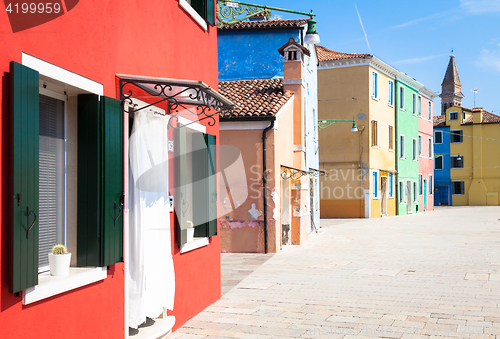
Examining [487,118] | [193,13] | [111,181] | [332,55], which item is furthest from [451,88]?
[111,181]

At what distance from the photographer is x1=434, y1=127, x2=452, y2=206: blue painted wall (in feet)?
166

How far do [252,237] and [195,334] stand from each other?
27.9 ft

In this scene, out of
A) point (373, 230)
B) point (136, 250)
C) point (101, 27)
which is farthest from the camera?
point (373, 230)

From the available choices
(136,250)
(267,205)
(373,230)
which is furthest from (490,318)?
(373,230)

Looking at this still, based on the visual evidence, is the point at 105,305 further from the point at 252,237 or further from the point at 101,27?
the point at 252,237

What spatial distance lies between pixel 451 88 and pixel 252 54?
58848 mm

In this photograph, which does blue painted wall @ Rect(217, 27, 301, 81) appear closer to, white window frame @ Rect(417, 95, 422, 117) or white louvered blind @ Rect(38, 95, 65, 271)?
white louvered blind @ Rect(38, 95, 65, 271)

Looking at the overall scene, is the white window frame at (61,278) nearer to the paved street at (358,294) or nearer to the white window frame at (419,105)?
the paved street at (358,294)

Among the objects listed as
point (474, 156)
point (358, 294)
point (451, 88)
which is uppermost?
point (451, 88)

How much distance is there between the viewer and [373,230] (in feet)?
72.2

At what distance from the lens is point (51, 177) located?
4.41 meters

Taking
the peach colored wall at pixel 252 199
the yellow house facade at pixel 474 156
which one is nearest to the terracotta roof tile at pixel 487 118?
the yellow house facade at pixel 474 156

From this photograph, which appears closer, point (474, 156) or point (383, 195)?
point (383, 195)

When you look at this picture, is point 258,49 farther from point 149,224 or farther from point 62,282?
point 62,282
